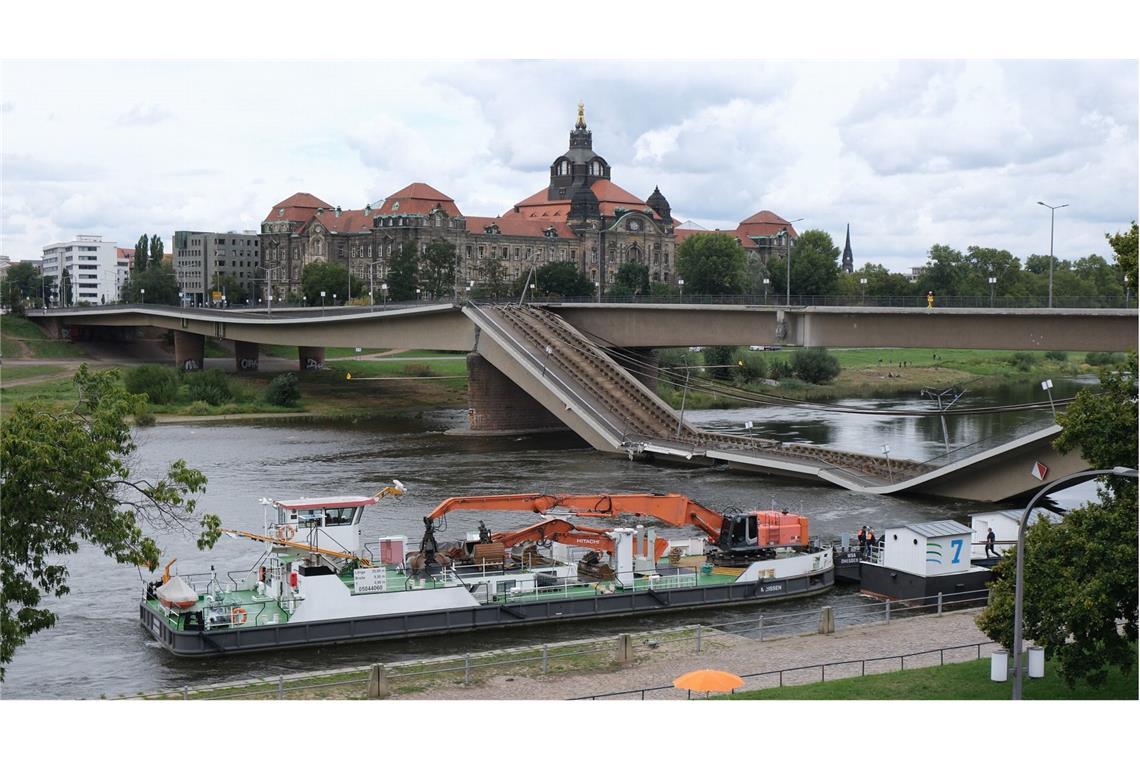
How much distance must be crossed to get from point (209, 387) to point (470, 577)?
237 feet

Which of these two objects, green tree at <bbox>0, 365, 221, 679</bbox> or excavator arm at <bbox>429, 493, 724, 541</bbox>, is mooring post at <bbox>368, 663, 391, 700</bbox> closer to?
green tree at <bbox>0, 365, 221, 679</bbox>

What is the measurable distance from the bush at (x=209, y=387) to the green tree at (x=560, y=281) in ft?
217

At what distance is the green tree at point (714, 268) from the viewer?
567ft

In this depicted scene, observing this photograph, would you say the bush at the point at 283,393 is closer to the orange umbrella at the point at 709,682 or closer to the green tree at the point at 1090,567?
the orange umbrella at the point at 709,682

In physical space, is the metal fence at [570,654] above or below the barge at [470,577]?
below

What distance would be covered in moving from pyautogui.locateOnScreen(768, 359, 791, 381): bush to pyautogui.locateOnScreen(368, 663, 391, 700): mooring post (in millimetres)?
97193

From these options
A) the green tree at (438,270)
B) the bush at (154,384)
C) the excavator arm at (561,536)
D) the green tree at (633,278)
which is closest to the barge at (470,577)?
the excavator arm at (561,536)

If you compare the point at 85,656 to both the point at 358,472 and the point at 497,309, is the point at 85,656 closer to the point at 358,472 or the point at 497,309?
the point at 358,472

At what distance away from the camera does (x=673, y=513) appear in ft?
145

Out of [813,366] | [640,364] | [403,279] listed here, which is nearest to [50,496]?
[640,364]

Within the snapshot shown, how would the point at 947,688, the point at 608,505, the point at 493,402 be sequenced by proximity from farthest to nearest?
1. the point at 493,402
2. the point at 608,505
3. the point at 947,688

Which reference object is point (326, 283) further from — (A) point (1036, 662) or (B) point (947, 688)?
(A) point (1036, 662)

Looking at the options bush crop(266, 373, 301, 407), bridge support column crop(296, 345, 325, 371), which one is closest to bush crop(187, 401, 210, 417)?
bush crop(266, 373, 301, 407)

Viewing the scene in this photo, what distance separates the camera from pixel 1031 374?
469 feet
